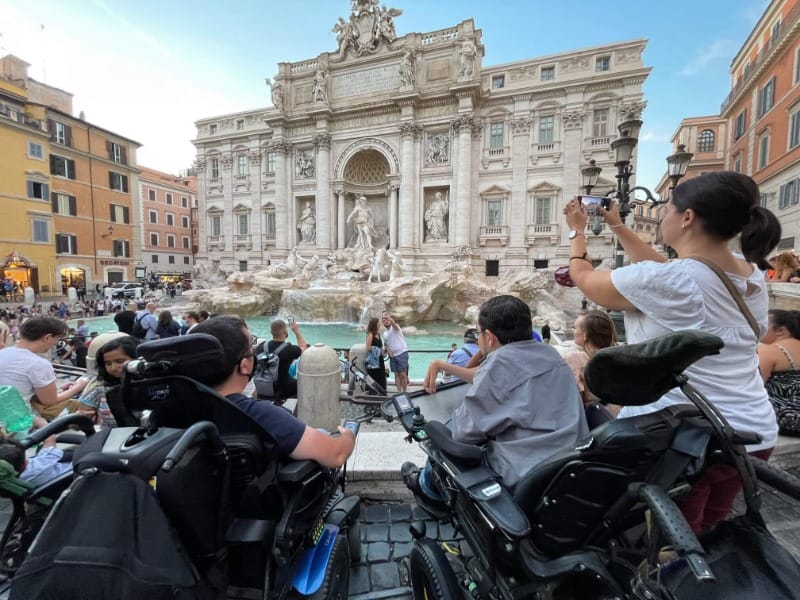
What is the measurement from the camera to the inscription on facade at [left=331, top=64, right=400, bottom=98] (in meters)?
22.5

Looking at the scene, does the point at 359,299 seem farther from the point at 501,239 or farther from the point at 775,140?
the point at 775,140

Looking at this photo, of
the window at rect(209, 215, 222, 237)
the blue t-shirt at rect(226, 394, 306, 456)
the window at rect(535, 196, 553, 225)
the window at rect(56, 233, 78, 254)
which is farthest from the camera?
the window at rect(209, 215, 222, 237)

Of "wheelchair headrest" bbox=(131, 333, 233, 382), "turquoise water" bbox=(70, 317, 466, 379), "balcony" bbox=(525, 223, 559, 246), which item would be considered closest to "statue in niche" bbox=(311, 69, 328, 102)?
"turquoise water" bbox=(70, 317, 466, 379)

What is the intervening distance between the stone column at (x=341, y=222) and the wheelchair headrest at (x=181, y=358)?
76.1ft

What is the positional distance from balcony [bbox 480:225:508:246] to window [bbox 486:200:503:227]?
0.78 feet

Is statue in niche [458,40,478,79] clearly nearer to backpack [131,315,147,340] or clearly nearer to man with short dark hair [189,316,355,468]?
backpack [131,315,147,340]

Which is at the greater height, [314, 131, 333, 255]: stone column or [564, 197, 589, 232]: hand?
[314, 131, 333, 255]: stone column

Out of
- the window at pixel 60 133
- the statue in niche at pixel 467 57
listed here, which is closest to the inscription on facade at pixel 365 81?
the statue in niche at pixel 467 57

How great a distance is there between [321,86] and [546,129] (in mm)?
14781

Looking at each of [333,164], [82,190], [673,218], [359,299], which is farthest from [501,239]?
[82,190]

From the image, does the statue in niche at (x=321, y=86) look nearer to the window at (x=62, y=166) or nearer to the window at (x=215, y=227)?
the window at (x=215, y=227)

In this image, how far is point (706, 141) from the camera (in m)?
29.3

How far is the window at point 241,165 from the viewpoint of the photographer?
26969 millimetres

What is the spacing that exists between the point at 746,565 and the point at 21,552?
272 centimetres
